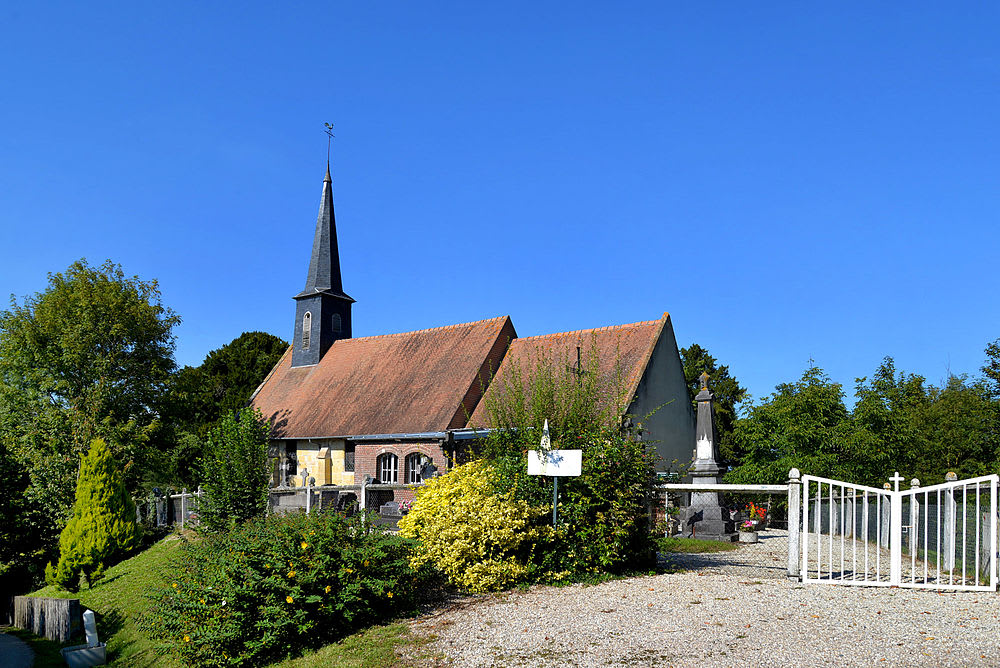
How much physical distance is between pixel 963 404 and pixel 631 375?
15106 millimetres

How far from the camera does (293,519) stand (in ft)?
33.8

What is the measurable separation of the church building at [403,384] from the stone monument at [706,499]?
2311 mm

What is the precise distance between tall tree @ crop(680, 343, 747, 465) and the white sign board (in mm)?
23030

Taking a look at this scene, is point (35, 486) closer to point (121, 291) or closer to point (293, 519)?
point (121, 291)

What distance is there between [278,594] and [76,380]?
76.4ft

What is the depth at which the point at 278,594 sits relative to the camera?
8844mm

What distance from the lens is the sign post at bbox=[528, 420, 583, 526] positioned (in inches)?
436

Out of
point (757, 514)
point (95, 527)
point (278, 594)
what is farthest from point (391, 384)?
point (278, 594)

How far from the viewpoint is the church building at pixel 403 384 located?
24.5 metres

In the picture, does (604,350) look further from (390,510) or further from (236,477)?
(236,477)

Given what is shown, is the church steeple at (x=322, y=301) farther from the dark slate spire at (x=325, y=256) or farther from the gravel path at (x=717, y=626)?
the gravel path at (x=717, y=626)

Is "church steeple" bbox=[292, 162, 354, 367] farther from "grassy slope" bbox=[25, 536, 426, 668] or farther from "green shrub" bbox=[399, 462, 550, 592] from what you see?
"green shrub" bbox=[399, 462, 550, 592]

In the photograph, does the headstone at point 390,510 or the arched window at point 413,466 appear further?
the arched window at point 413,466

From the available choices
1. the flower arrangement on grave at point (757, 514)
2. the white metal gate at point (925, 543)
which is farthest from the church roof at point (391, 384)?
the white metal gate at point (925, 543)
